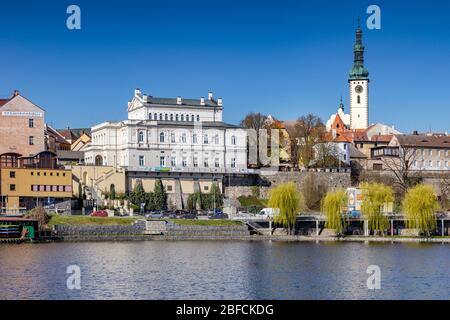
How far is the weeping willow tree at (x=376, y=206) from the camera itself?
7406 cm

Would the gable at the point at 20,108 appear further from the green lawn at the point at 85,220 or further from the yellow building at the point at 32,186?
the green lawn at the point at 85,220

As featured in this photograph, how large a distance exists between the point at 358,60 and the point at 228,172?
64162 mm

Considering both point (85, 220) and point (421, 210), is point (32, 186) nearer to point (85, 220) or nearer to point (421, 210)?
point (85, 220)

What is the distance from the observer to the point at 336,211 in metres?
74.2

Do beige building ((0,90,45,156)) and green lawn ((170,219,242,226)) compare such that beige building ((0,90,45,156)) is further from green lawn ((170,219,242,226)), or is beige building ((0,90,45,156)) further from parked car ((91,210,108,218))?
green lawn ((170,219,242,226))

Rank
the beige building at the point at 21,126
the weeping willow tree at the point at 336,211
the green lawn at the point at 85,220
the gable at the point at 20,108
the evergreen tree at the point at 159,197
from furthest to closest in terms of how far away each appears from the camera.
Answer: the gable at the point at 20,108 → the beige building at the point at 21,126 → the evergreen tree at the point at 159,197 → the weeping willow tree at the point at 336,211 → the green lawn at the point at 85,220

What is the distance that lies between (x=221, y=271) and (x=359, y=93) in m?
108

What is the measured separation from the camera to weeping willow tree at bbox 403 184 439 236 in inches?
2911

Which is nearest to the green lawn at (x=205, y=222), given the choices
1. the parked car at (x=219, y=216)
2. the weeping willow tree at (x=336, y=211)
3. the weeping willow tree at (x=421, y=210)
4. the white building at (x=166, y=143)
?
the parked car at (x=219, y=216)

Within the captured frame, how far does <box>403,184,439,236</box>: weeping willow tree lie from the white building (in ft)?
82.2

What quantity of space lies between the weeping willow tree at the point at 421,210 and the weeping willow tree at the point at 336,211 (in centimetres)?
562
